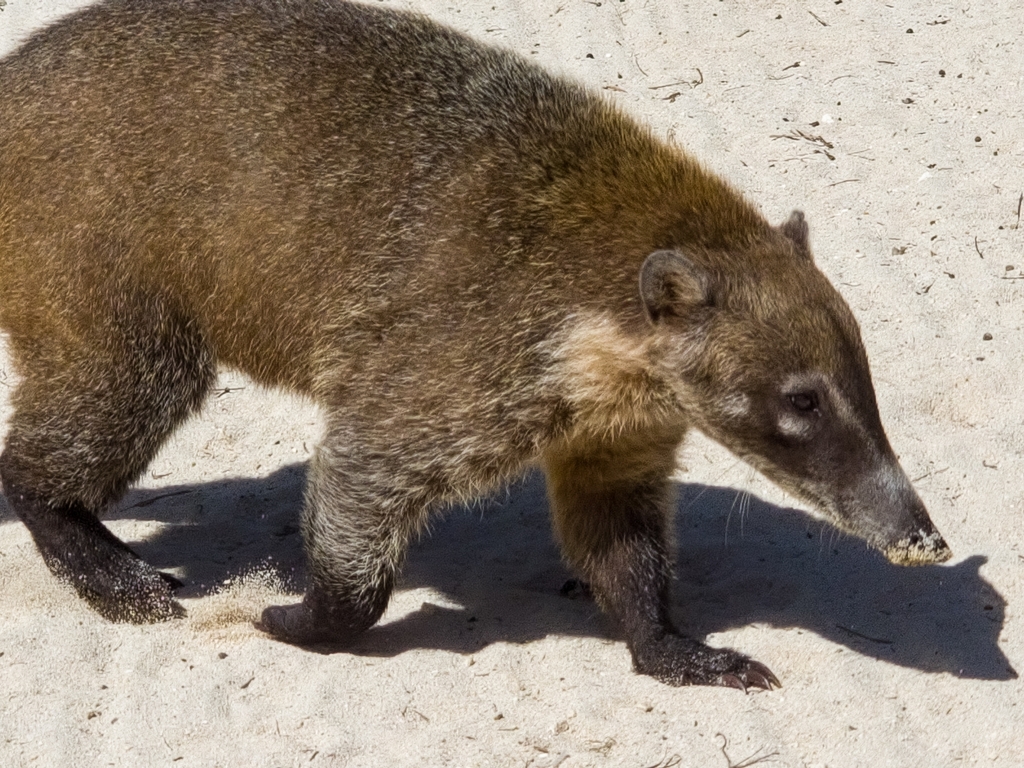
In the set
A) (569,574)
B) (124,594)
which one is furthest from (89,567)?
(569,574)

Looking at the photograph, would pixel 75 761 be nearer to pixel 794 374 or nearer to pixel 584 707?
pixel 584 707

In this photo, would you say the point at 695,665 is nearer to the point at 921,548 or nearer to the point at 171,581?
the point at 921,548

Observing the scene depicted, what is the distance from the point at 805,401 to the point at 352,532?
2.04m

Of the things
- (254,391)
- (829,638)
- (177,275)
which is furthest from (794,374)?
(254,391)

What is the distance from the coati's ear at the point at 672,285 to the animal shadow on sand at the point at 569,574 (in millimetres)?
1784

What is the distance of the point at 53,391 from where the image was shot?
23.3 ft

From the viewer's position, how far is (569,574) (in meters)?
7.94

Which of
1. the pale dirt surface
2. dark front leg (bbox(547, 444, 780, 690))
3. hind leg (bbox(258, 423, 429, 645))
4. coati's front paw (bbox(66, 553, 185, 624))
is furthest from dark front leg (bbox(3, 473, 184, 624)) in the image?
dark front leg (bbox(547, 444, 780, 690))

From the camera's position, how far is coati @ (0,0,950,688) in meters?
6.35

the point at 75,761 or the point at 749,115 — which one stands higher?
the point at 749,115

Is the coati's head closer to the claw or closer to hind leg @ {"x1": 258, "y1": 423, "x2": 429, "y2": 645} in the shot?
hind leg @ {"x1": 258, "y1": 423, "x2": 429, "y2": 645}

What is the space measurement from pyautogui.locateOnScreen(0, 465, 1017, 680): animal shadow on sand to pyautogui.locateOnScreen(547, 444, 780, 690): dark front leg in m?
0.31

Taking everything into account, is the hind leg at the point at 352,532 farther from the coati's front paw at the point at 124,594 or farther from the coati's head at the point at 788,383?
the coati's head at the point at 788,383

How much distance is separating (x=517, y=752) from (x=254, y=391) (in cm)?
371
